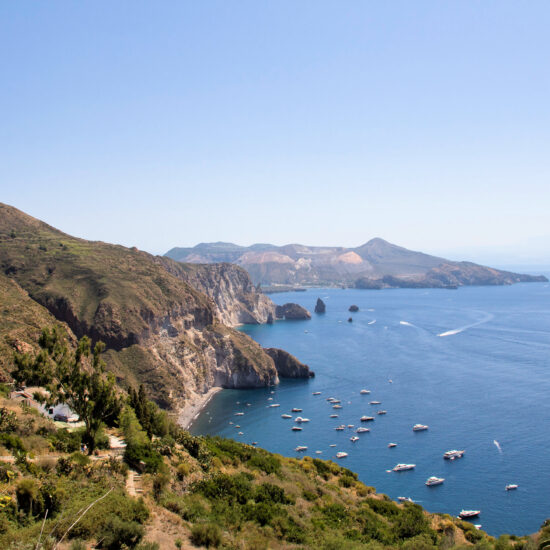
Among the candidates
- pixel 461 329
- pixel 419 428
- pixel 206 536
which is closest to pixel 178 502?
pixel 206 536

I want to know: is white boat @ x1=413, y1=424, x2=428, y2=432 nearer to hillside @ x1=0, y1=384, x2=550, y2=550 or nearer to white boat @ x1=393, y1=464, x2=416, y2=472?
white boat @ x1=393, y1=464, x2=416, y2=472

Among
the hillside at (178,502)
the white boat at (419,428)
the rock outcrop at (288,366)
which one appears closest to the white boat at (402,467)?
the white boat at (419,428)

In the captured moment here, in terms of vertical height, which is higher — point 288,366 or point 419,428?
point 288,366

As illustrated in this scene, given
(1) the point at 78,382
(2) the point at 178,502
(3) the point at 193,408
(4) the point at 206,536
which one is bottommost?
(3) the point at 193,408

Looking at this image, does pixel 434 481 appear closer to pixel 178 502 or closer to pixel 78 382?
pixel 178 502

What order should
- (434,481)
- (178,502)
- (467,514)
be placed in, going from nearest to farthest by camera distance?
(178,502)
(467,514)
(434,481)

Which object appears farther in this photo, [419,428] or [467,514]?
[419,428]

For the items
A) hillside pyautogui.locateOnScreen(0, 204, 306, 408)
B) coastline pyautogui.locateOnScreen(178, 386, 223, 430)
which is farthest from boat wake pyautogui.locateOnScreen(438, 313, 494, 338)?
coastline pyautogui.locateOnScreen(178, 386, 223, 430)
